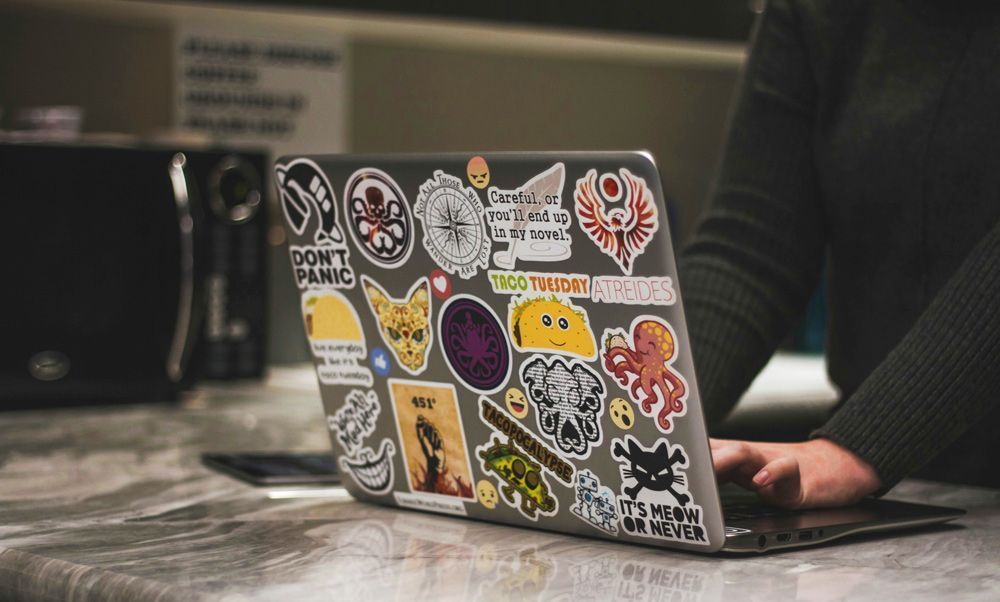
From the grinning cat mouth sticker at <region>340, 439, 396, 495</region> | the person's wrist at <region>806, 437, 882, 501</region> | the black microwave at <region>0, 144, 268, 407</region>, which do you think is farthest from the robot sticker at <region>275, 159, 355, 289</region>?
the black microwave at <region>0, 144, 268, 407</region>

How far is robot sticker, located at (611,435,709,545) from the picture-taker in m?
0.76

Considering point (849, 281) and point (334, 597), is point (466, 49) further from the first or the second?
point (334, 597)

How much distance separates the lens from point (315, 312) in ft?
3.11

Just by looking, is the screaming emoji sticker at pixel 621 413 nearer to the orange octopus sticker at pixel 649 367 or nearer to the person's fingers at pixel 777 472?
the orange octopus sticker at pixel 649 367

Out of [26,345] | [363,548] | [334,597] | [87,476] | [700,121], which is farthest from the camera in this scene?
[700,121]

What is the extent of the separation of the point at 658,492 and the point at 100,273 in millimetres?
1149

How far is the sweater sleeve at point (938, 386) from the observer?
93 centimetres

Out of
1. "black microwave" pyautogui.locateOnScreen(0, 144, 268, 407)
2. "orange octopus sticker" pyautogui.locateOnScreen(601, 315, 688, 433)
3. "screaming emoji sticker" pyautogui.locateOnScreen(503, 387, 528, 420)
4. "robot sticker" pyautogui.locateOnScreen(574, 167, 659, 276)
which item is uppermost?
"robot sticker" pyautogui.locateOnScreen(574, 167, 659, 276)

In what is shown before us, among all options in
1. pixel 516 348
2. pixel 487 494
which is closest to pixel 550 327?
pixel 516 348

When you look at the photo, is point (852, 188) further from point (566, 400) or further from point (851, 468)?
point (566, 400)

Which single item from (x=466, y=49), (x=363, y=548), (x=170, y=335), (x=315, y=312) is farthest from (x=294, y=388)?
(x=363, y=548)

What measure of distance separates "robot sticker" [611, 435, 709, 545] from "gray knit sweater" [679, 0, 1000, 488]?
331 mm

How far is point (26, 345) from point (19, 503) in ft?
2.38

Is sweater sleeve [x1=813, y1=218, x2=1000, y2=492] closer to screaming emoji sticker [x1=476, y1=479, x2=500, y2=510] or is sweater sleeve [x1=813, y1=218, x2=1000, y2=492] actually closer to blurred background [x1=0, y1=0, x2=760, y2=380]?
screaming emoji sticker [x1=476, y1=479, x2=500, y2=510]
